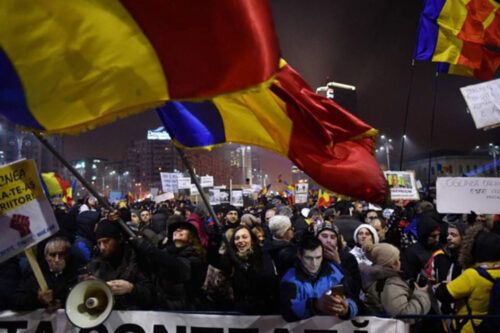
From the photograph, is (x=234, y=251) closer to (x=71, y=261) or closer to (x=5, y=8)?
(x=71, y=261)

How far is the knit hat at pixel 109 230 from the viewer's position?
182 inches

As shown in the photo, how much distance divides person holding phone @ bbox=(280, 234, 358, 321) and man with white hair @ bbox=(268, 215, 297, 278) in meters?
0.71

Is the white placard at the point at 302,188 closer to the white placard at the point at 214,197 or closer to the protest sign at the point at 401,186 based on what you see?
the white placard at the point at 214,197

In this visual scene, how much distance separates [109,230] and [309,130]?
94.8 inches

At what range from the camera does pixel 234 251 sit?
5.09m

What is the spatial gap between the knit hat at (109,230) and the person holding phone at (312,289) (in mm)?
1789

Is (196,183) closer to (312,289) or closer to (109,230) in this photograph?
(109,230)

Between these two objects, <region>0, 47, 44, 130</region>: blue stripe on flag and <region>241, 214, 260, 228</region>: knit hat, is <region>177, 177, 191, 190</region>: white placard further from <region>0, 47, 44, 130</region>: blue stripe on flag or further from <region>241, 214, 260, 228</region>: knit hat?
<region>0, 47, 44, 130</region>: blue stripe on flag

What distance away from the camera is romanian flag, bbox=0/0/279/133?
336 cm

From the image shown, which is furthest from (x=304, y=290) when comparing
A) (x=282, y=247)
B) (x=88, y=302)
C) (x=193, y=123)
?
(x=193, y=123)

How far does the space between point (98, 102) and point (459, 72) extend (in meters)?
9.19

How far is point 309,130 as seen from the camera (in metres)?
5.07

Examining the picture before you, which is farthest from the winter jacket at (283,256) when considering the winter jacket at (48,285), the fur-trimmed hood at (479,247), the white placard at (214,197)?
the white placard at (214,197)

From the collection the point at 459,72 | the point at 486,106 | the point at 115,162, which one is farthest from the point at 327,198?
the point at 115,162
